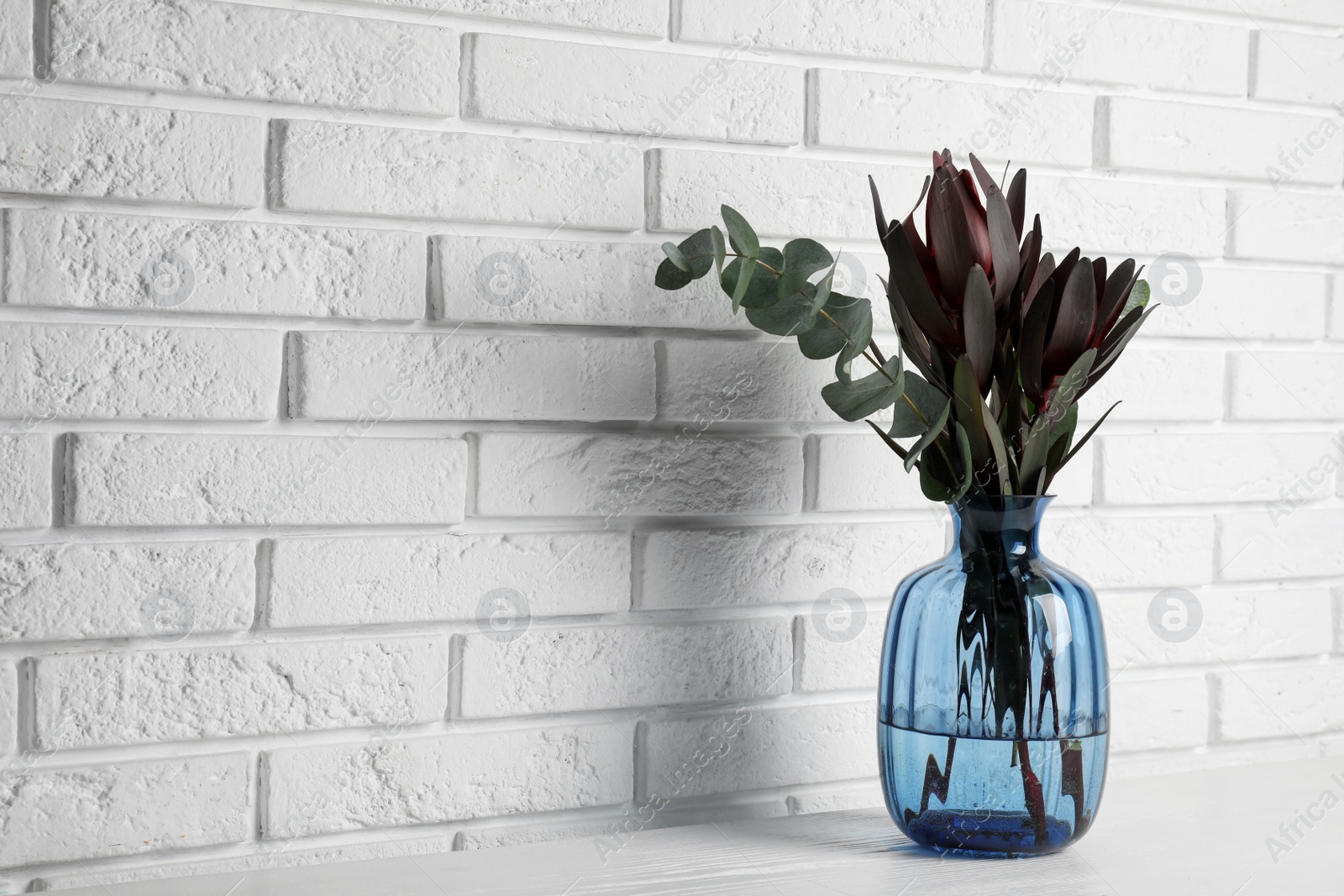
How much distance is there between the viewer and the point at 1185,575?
1093 millimetres

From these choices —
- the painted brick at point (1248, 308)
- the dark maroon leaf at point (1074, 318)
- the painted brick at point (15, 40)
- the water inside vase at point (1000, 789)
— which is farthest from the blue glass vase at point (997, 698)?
the painted brick at point (15, 40)

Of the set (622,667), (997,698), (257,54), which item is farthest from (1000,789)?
(257,54)

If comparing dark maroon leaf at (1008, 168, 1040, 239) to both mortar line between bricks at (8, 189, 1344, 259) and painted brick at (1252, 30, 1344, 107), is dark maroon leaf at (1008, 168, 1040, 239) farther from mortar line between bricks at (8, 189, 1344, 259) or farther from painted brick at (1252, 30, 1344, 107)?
painted brick at (1252, 30, 1344, 107)

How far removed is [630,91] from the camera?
0.91 meters

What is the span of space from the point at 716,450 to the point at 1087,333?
0.96 ft

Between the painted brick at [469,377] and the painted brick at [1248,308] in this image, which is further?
the painted brick at [1248,308]

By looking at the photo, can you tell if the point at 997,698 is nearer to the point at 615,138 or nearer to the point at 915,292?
the point at 915,292

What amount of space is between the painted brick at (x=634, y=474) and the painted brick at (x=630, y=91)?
241mm

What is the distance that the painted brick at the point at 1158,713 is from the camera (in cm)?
108

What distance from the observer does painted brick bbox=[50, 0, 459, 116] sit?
2.54 feet

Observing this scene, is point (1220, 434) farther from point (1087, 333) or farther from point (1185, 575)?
Result: point (1087, 333)

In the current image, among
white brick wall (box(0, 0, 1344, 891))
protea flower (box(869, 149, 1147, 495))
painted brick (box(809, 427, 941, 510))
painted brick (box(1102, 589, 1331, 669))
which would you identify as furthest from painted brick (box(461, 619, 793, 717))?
painted brick (box(1102, 589, 1331, 669))

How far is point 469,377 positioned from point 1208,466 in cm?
69

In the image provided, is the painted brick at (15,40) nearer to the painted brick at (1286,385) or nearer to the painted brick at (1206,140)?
the painted brick at (1206,140)
